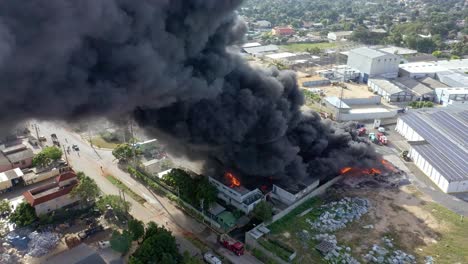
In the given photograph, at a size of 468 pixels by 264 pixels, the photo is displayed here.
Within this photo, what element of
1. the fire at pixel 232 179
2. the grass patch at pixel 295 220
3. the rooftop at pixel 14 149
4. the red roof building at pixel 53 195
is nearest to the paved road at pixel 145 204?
the grass patch at pixel 295 220

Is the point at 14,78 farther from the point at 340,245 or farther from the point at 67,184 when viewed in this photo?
the point at 340,245

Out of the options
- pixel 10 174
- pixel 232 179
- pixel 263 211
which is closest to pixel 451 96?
pixel 232 179

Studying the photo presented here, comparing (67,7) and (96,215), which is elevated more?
(67,7)

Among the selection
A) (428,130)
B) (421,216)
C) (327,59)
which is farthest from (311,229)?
(327,59)

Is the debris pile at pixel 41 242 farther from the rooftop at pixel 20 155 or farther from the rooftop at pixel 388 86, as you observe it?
the rooftop at pixel 388 86

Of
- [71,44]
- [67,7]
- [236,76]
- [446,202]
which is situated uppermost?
[67,7]

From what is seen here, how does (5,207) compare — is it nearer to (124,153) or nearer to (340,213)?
(124,153)

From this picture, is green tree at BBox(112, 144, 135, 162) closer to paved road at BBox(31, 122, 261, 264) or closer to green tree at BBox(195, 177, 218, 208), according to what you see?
paved road at BBox(31, 122, 261, 264)
